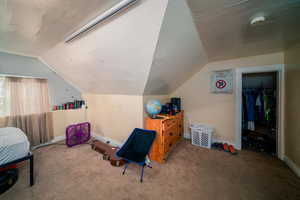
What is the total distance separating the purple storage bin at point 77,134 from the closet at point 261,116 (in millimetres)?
4300

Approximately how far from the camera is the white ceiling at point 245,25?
1090mm

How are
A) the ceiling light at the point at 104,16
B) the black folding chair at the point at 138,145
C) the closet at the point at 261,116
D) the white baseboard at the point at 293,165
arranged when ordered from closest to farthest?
the ceiling light at the point at 104,16
the white baseboard at the point at 293,165
the black folding chair at the point at 138,145
the closet at the point at 261,116

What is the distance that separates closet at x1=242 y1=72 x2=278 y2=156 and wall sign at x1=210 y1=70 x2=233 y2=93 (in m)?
0.58

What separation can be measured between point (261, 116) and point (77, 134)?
5003mm

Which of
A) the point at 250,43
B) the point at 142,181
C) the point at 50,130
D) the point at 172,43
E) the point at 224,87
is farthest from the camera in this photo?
the point at 50,130

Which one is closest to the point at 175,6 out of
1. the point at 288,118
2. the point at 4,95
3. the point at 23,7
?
the point at 23,7

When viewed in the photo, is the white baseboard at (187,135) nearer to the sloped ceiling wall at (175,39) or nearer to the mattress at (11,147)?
the sloped ceiling wall at (175,39)

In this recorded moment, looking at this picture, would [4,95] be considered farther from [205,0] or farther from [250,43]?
[250,43]

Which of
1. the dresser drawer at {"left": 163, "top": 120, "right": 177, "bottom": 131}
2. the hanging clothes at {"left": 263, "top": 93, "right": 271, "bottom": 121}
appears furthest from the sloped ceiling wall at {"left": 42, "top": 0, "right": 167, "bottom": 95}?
the hanging clothes at {"left": 263, "top": 93, "right": 271, "bottom": 121}

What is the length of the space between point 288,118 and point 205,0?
8.70 ft

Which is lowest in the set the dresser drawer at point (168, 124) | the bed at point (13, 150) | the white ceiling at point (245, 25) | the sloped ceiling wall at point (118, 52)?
the bed at point (13, 150)

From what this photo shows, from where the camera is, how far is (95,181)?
164cm

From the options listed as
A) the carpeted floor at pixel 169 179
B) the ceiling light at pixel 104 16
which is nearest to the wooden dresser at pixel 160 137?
the carpeted floor at pixel 169 179

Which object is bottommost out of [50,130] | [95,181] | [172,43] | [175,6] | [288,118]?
[95,181]
